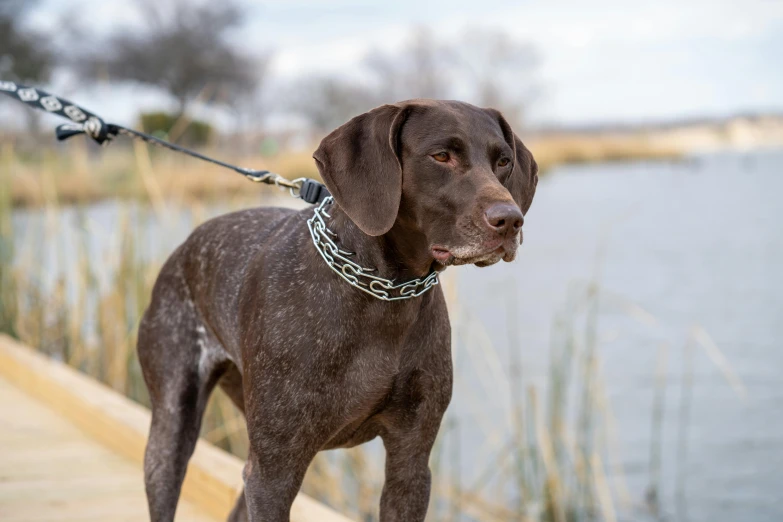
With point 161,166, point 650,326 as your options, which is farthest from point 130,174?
Result: point 650,326

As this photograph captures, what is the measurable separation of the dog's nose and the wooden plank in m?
1.45

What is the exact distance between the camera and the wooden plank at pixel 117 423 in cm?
322

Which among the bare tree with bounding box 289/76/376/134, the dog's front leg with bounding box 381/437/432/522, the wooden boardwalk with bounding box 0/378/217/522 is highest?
the dog's front leg with bounding box 381/437/432/522

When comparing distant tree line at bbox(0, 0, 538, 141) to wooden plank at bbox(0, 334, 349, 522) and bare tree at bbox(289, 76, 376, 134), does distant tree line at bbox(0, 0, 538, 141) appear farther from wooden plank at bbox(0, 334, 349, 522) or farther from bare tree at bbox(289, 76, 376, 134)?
wooden plank at bbox(0, 334, 349, 522)

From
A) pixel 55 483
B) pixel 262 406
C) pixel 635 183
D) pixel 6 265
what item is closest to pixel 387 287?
pixel 262 406

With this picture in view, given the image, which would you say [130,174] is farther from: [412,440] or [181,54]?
[181,54]

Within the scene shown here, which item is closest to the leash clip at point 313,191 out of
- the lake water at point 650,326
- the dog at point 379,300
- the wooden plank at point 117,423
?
the dog at point 379,300

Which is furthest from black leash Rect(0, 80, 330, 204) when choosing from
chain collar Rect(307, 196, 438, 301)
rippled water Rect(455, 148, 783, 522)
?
rippled water Rect(455, 148, 783, 522)

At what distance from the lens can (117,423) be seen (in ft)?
12.9

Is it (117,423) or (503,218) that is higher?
(503,218)

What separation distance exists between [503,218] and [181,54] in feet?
108

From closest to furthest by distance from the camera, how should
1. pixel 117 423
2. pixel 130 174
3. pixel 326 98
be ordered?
pixel 117 423, pixel 130 174, pixel 326 98

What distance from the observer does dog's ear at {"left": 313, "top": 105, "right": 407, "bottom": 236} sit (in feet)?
6.35

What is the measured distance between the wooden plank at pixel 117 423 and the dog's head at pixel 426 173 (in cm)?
134
